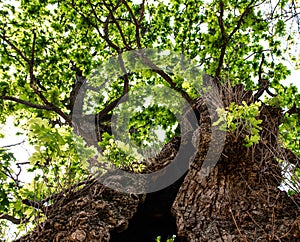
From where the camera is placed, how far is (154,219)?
4535mm

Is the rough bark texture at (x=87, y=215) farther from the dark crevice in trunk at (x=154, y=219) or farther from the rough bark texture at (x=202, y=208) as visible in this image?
the dark crevice in trunk at (x=154, y=219)

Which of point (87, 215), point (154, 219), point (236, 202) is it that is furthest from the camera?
point (154, 219)

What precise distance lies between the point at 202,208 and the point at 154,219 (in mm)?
1133

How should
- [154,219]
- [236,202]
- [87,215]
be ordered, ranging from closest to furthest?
1. [87,215]
2. [236,202]
3. [154,219]

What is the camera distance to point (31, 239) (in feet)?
11.0

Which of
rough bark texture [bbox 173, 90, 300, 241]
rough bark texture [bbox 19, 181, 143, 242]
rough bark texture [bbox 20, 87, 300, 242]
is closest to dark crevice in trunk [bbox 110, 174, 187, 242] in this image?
rough bark texture [bbox 20, 87, 300, 242]

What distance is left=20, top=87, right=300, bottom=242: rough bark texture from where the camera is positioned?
3.26 metres

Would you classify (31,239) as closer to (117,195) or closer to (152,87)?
(117,195)

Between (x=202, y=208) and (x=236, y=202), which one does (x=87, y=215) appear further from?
(x=236, y=202)

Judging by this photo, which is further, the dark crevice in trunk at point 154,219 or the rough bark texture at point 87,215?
the dark crevice in trunk at point 154,219

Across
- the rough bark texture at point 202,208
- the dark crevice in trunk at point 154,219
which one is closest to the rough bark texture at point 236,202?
the rough bark texture at point 202,208

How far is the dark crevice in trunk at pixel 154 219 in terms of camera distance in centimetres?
445

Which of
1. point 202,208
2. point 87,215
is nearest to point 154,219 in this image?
point 202,208

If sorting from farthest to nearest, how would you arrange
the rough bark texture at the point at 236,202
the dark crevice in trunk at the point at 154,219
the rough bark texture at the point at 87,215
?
the dark crevice in trunk at the point at 154,219
the rough bark texture at the point at 87,215
the rough bark texture at the point at 236,202
